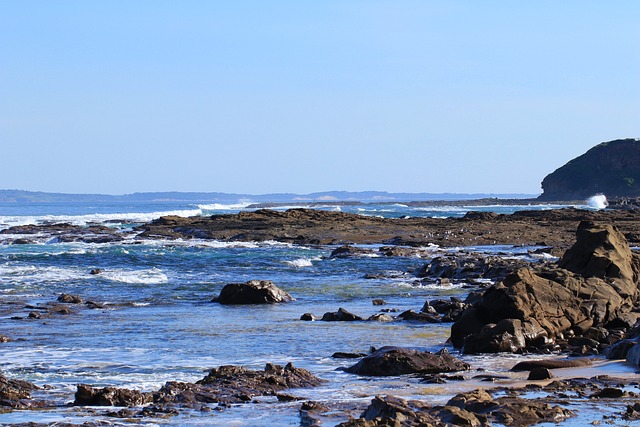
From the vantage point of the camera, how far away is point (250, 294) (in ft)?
85.3

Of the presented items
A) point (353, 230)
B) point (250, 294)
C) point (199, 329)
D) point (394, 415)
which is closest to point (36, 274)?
point (250, 294)

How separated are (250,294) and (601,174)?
150 metres

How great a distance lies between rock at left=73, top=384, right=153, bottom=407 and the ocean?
24cm

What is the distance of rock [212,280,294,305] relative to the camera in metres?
25.9

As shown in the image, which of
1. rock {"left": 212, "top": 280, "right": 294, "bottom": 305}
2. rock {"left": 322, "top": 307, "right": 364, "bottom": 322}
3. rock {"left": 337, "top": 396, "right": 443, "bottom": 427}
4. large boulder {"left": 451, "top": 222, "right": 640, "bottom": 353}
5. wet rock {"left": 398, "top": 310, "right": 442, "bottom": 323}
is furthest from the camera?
rock {"left": 212, "top": 280, "right": 294, "bottom": 305}

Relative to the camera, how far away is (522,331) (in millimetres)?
16859

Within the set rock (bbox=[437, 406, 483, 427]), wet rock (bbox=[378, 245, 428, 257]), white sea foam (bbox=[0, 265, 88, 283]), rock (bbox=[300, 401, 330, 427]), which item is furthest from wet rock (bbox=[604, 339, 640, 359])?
wet rock (bbox=[378, 245, 428, 257])

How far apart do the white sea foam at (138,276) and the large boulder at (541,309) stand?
52.9ft

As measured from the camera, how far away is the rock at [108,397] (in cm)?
1207

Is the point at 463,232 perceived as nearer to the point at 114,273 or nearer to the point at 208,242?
the point at 208,242

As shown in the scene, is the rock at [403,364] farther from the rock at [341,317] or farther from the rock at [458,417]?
the rock at [341,317]

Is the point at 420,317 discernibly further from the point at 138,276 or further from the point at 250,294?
the point at 138,276

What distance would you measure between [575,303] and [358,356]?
16.8 ft

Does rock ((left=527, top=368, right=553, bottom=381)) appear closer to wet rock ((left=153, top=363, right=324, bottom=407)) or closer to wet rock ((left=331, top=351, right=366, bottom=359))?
wet rock ((left=153, top=363, right=324, bottom=407))
